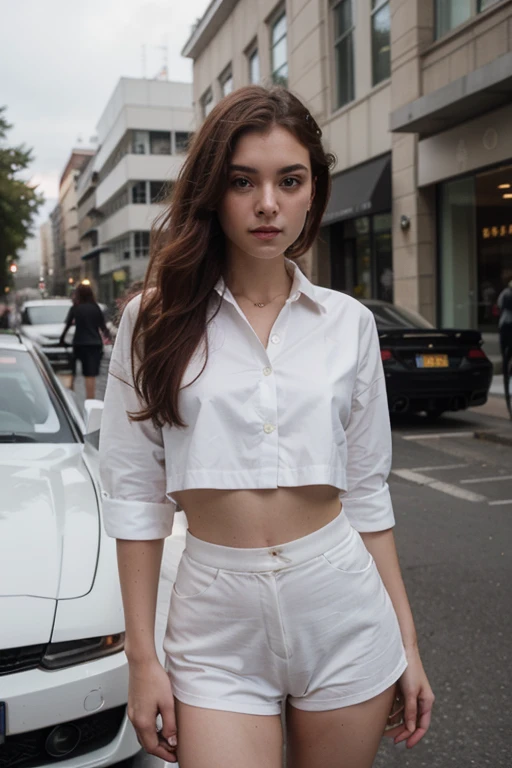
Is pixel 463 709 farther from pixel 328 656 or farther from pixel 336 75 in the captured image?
pixel 336 75

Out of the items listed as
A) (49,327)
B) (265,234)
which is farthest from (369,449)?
(49,327)

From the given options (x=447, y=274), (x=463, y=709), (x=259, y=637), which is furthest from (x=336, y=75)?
(x=259, y=637)

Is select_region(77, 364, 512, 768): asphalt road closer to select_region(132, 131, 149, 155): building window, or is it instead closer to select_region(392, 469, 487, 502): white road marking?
select_region(392, 469, 487, 502): white road marking

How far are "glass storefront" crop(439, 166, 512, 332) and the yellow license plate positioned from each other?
4.82 m

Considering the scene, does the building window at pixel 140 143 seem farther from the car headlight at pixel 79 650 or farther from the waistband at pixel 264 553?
the waistband at pixel 264 553

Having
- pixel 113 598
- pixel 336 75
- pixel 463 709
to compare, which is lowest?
pixel 463 709

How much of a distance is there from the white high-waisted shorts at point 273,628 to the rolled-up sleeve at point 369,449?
0.16m

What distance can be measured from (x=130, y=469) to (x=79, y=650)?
3.40 feet

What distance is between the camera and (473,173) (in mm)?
14328

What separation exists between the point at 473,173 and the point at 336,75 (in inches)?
270

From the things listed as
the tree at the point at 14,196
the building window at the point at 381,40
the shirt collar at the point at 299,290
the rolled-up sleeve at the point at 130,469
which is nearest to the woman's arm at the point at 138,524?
the rolled-up sleeve at the point at 130,469

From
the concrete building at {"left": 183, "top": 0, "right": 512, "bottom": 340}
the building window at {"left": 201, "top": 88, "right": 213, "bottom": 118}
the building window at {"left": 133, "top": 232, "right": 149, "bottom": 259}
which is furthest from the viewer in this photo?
the building window at {"left": 133, "top": 232, "right": 149, "bottom": 259}

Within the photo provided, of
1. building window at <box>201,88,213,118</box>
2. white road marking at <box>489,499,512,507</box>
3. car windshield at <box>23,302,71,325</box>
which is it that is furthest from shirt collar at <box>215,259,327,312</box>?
building window at <box>201,88,213,118</box>

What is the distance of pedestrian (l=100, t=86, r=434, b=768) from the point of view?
58.8 inches
